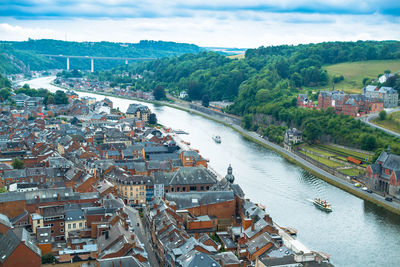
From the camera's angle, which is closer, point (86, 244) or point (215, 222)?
point (86, 244)

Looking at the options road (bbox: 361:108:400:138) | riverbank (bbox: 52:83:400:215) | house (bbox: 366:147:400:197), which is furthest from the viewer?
road (bbox: 361:108:400:138)

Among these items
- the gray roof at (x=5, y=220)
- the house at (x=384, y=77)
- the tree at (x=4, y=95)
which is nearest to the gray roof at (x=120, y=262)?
the gray roof at (x=5, y=220)

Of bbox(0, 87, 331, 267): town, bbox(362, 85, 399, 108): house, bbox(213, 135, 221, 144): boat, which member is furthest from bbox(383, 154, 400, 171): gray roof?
bbox(362, 85, 399, 108): house

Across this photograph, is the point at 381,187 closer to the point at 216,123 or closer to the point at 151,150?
the point at 151,150

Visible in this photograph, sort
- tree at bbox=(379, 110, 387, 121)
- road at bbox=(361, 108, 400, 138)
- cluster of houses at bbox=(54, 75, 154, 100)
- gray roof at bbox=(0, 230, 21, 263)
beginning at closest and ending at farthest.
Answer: gray roof at bbox=(0, 230, 21, 263), road at bbox=(361, 108, 400, 138), tree at bbox=(379, 110, 387, 121), cluster of houses at bbox=(54, 75, 154, 100)

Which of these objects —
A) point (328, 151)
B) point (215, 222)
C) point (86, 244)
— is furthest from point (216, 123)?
point (86, 244)

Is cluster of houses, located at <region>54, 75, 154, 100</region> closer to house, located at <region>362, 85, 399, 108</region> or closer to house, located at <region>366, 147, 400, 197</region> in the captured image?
house, located at <region>362, 85, 399, 108</region>

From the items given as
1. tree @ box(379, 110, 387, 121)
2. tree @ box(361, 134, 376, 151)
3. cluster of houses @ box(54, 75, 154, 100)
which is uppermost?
tree @ box(379, 110, 387, 121)

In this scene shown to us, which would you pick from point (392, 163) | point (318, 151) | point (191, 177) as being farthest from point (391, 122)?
point (191, 177)
